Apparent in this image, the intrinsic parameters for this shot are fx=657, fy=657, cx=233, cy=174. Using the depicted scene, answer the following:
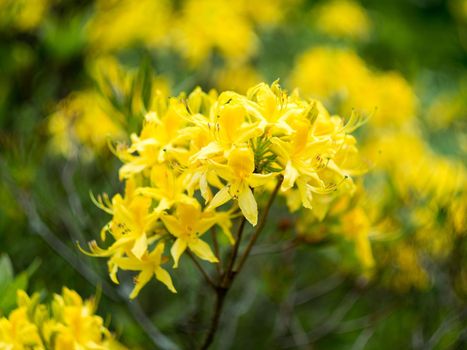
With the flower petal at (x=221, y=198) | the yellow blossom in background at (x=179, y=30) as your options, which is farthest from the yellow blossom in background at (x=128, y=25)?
the flower petal at (x=221, y=198)

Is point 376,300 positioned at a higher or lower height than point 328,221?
lower

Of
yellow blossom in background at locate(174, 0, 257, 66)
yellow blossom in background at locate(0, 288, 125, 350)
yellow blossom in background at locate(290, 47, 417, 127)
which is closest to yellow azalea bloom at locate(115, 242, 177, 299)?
yellow blossom in background at locate(0, 288, 125, 350)

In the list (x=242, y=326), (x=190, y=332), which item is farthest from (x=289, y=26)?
(x=190, y=332)

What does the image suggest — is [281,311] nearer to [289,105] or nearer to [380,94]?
[289,105]

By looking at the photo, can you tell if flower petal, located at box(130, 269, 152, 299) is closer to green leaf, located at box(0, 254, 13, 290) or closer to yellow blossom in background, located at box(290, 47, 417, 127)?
green leaf, located at box(0, 254, 13, 290)

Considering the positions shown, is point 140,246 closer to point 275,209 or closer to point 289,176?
point 289,176

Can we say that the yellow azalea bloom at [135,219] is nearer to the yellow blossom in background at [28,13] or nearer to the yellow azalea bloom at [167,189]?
the yellow azalea bloom at [167,189]
